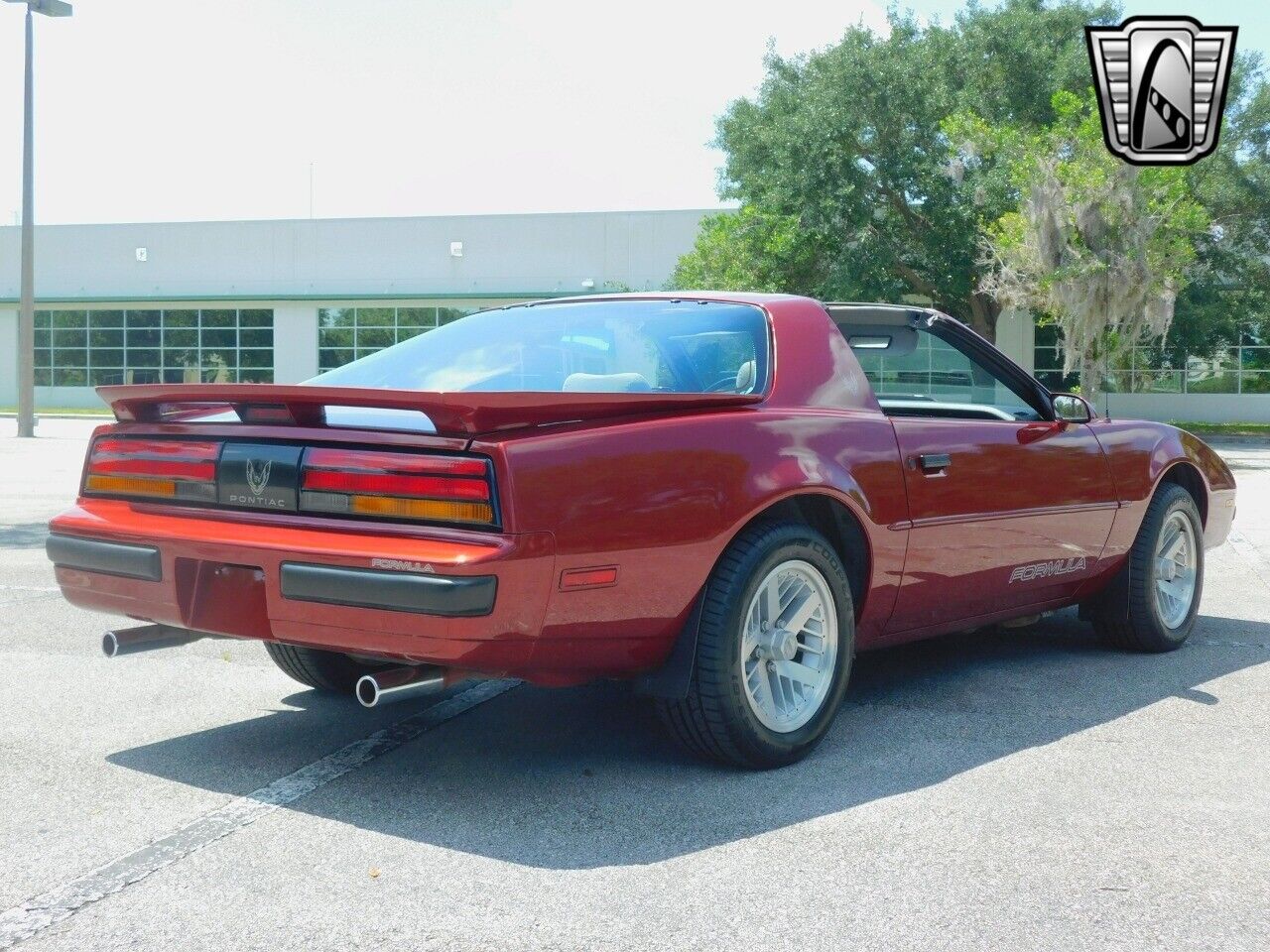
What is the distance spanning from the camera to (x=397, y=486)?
3.46m

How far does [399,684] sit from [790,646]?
1168mm

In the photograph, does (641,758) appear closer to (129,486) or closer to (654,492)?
(654,492)

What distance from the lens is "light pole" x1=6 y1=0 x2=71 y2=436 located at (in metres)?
24.8

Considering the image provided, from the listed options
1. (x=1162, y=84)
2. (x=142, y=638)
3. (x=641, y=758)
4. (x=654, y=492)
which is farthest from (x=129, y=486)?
(x=1162, y=84)

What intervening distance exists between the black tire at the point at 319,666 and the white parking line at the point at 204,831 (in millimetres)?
333

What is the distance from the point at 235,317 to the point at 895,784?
4420cm

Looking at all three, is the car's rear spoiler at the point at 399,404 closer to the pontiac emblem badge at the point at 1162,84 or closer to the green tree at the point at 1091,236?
the pontiac emblem badge at the point at 1162,84

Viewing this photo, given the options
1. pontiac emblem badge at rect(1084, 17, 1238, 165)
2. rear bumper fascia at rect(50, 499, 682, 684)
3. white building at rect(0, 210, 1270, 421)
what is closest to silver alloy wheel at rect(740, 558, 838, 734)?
rear bumper fascia at rect(50, 499, 682, 684)

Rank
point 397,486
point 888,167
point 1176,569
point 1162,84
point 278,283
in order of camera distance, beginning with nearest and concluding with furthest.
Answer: point 397,486, point 1176,569, point 1162,84, point 888,167, point 278,283

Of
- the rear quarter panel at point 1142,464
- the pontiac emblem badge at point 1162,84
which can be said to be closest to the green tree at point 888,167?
the pontiac emblem badge at point 1162,84

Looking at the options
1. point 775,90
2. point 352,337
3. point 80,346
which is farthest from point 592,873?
point 80,346

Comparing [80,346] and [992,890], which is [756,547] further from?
[80,346]

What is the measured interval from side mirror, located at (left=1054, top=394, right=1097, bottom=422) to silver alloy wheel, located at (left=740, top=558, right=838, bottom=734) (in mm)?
1706

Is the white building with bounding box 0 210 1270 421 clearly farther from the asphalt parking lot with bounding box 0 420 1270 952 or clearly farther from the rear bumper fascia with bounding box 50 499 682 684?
the rear bumper fascia with bounding box 50 499 682 684
